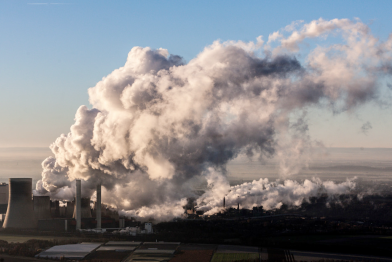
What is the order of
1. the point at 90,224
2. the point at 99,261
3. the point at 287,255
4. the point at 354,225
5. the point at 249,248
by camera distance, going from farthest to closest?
the point at 354,225 < the point at 90,224 < the point at 249,248 < the point at 287,255 < the point at 99,261

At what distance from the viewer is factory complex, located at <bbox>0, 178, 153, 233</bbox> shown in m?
133

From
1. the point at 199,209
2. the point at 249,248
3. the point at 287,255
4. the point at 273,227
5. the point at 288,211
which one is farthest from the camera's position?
the point at 288,211

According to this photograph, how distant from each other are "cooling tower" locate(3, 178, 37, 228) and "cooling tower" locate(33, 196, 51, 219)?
5502mm

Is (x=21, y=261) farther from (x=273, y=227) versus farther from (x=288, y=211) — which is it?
(x=288, y=211)

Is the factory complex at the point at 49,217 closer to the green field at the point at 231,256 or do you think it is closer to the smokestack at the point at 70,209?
the smokestack at the point at 70,209

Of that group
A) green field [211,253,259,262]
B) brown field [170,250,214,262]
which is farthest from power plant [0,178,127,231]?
green field [211,253,259,262]

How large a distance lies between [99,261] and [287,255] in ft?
115

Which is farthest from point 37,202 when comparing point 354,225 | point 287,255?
point 354,225

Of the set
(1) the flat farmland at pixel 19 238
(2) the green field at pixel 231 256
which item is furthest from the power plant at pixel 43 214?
(2) the green field at pixel 231 256

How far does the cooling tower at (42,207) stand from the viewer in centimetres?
14112

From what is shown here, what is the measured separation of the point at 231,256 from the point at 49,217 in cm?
6595

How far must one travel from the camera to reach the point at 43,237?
404 feet

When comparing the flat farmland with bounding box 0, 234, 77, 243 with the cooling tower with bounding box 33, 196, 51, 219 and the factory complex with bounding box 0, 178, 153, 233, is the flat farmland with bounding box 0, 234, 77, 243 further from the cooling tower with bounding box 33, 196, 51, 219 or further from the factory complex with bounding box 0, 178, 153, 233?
the cooling tower with bounding box 33, 196, 51, 219

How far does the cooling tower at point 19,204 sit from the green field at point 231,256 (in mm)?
58586
